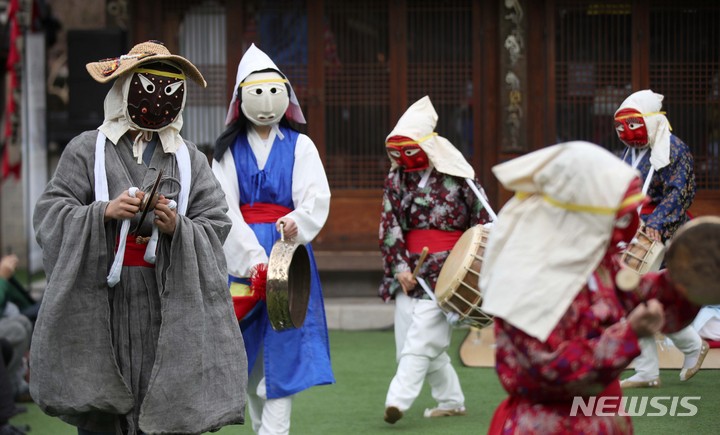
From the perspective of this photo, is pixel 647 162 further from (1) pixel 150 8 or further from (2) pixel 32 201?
(2) pixel 32 201

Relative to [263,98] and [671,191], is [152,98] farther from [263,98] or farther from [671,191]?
[671,191]

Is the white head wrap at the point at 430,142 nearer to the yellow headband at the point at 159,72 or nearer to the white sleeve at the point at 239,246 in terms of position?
the white sleeve at the point at 239,246

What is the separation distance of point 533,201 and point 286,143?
2.96 m

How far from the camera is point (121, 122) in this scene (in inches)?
184

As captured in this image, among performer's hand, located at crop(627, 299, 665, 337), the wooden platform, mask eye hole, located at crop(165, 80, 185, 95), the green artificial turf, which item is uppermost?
mask eye hole, located at crop(165, 80, 185, 95)

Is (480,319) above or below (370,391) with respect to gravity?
above

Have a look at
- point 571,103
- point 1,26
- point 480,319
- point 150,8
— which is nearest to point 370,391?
point 480,319

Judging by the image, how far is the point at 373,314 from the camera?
10.1 m

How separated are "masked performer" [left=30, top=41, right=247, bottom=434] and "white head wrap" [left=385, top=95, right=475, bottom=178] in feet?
6.94

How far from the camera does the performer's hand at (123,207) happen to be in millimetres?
4363

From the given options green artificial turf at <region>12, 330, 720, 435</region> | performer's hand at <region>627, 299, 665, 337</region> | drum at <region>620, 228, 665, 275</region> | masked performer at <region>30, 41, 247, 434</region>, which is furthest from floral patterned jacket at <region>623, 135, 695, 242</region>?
performer's hand at <region>627, 299, 665, 337</region>

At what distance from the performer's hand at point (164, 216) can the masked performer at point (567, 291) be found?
1.69m

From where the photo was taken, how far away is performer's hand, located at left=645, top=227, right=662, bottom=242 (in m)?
6.71

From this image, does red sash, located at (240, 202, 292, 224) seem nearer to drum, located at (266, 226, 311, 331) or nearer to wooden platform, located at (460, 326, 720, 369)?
drum, located at (266, 226, 311, 331)
